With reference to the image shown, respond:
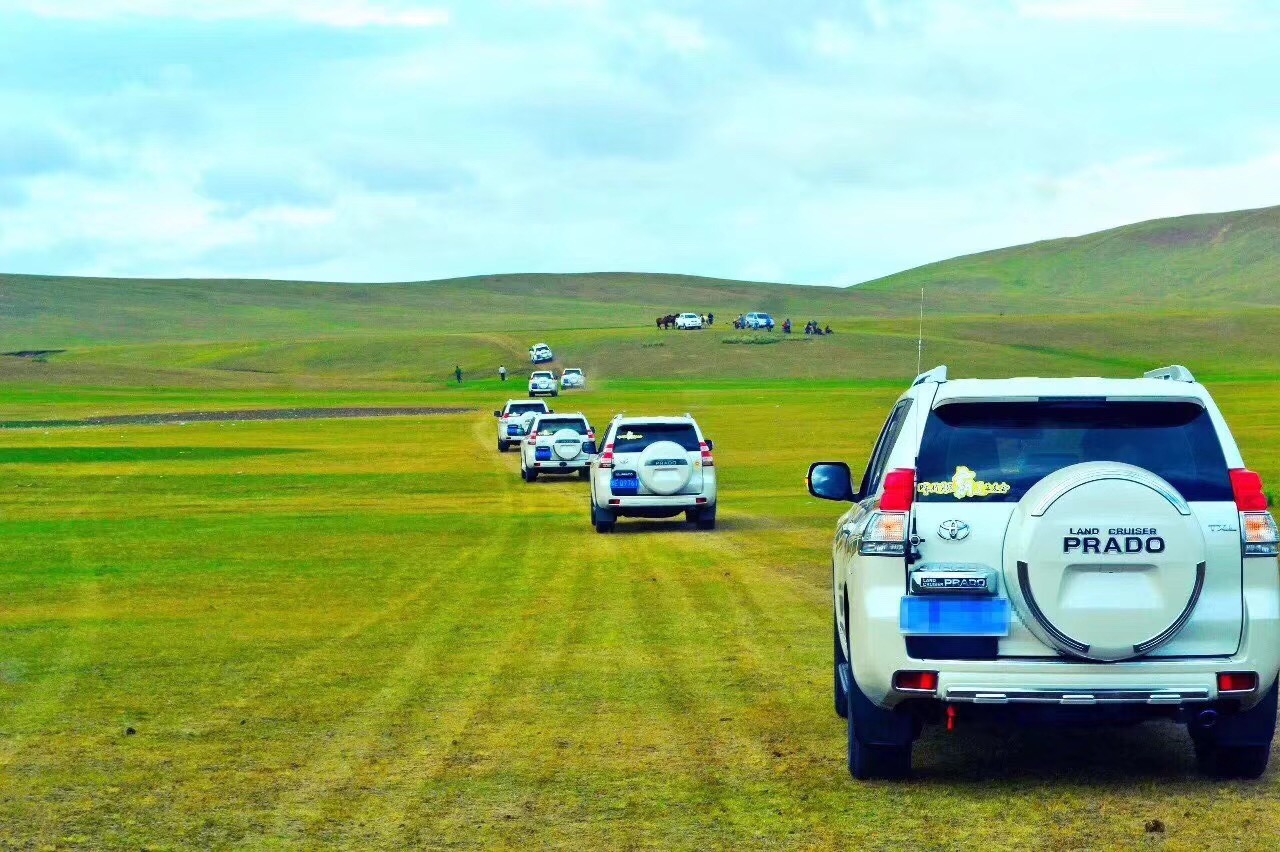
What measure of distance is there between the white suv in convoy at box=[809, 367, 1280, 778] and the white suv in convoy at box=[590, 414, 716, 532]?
53.3 ft

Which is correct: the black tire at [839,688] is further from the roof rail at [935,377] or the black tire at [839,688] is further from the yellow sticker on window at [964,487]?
the yellow sticker on window at [964,487]

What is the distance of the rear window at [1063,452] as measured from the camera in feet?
29.0

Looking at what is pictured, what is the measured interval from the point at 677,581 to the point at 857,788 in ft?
32.1

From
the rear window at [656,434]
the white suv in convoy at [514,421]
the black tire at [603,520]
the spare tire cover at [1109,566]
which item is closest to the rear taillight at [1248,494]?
the spare tire cover at [1109,566]

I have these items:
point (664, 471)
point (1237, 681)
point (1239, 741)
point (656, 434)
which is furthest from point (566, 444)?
point (1237, 681)

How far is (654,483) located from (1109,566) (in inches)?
675

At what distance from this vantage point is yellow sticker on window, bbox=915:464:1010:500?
8.81m

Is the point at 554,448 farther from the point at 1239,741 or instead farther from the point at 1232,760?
the point at 1239,741

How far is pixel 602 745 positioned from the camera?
10445 millimetres

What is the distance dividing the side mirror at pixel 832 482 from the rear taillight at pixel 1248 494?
2293mm

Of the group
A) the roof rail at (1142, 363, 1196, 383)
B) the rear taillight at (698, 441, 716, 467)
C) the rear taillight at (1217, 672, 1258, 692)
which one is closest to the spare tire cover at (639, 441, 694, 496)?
the rear taillight at (698, 441, 716, 467)

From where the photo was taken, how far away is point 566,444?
38.6 metres

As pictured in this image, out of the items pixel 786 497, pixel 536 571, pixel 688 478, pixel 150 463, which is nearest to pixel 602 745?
pixel 536 571

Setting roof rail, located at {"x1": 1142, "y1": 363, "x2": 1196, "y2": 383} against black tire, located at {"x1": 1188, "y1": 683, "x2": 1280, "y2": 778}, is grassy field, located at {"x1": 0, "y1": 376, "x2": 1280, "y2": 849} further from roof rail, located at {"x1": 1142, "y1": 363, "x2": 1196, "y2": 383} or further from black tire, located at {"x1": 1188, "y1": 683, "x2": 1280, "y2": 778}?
roof rail, located at {"x1": 1142, "y1": 363, "x2": 1196, "y2": 383}
